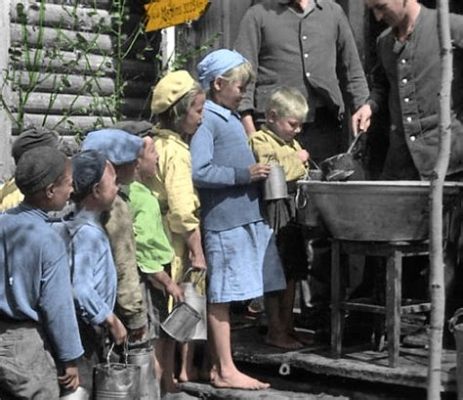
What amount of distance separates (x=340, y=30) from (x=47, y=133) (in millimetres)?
2258

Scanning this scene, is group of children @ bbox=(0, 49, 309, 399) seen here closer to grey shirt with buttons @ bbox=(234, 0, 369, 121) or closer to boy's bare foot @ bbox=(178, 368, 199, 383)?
boy's bare foot @ bbox=(178, 368, 199, 383)

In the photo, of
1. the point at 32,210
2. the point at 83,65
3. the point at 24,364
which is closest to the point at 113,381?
the point at 24,364

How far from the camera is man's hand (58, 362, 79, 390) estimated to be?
430 centimetres

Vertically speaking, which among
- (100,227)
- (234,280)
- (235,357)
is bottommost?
(235,357)

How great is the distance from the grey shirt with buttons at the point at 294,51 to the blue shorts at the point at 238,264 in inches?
46.6

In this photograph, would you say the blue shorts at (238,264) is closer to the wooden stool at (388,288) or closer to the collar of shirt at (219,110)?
the wooden stool at (388,288)

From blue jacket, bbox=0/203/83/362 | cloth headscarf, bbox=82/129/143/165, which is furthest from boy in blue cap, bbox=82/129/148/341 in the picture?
blue jacket, bbox=0/203/83/362

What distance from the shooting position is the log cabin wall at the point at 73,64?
7855 mm

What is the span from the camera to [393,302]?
5.06 metres

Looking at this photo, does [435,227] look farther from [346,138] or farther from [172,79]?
[346,138]

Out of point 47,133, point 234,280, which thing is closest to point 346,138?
point 234,280

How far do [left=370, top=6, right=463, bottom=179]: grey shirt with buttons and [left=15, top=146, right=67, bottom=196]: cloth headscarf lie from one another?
2.10 m

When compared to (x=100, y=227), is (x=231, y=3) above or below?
above

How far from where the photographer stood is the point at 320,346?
5.68m
